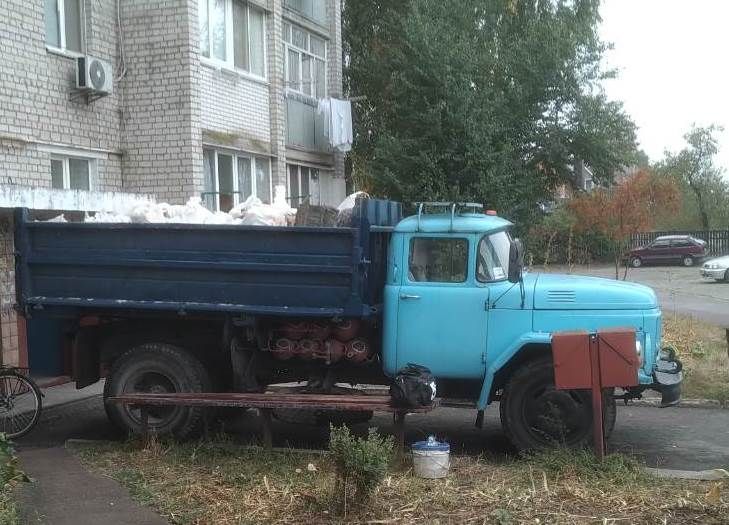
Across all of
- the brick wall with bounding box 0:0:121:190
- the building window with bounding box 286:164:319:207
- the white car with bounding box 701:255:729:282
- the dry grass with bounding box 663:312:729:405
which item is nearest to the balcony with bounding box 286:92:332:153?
the building window with bounding box 286:164:319:207

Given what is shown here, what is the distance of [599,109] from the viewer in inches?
753

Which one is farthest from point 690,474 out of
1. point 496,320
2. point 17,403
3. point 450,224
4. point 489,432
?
point 17,403

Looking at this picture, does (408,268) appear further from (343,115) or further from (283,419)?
(343,115)

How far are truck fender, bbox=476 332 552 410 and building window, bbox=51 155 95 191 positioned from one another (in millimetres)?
6883

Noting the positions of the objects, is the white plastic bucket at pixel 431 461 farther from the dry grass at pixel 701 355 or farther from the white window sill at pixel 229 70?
the white window sill at pixel 229 70

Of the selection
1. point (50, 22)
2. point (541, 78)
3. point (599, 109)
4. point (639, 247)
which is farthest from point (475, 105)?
point (639, 247)

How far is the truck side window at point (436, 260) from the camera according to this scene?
6973mm

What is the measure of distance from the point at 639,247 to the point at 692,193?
15.0m

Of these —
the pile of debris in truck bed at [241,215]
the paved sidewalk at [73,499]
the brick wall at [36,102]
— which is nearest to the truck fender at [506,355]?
the pile of debris in truck bed at [241,215]

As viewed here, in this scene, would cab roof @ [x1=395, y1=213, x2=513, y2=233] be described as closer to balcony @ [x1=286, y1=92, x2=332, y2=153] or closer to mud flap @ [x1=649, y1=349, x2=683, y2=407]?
mud flap @ [x1=649, y1=349, x2=683, y2=407]

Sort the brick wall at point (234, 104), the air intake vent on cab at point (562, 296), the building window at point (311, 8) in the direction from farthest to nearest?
the building window at point (311, 8), the brick wall at point (234, 104), the air intake vent on cab at point (562, 296)

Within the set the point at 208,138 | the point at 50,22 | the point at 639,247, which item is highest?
the point at 50,22

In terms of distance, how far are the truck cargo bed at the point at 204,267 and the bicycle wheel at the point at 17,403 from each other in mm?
886

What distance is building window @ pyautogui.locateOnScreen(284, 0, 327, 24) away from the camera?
1673 centimetres
